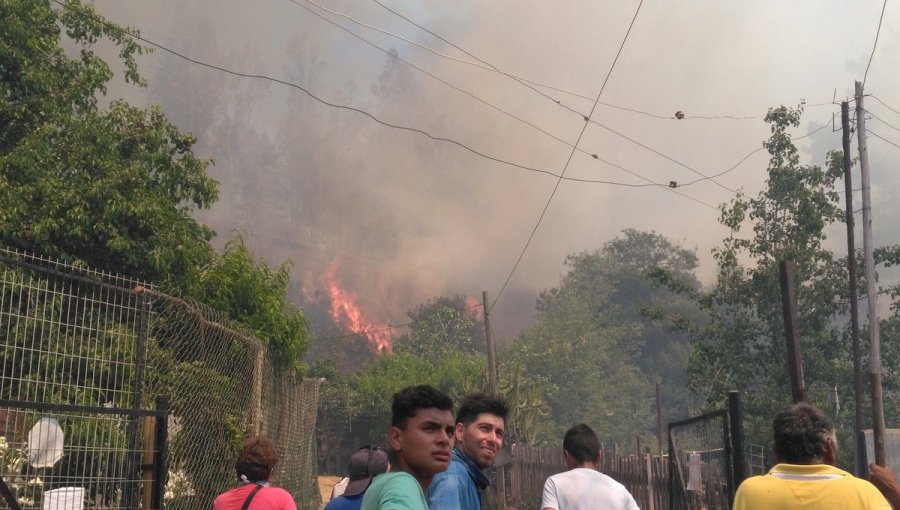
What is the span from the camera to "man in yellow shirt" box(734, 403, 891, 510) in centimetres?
340

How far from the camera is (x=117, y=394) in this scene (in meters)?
5.95

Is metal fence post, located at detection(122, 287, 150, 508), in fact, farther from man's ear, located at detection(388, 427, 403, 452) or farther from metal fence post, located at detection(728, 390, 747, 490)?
metal fence post, located at detection(728, 390, 747, 490)

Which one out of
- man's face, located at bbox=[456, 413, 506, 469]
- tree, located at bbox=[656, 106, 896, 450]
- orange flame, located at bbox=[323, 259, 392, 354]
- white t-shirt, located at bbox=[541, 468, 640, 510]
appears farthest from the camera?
orange flame, located at bbox=[323, 259, 392, 354]

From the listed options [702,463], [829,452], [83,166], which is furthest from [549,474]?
[829,452]

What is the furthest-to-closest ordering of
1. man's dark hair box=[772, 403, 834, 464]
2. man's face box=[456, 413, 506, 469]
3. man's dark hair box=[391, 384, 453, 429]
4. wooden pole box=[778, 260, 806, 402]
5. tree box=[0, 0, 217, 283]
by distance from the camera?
tree box=[0, 0, 217, 283]
wooden pole box=[778, 260, 806, 402]
man's face box=[456, 413, 506, 469]
man's dark hair box=[772, 403, 834, 464]
man's dark hair box=[391, 384, 453, 429]

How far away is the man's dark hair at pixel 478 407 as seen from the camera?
177 inches

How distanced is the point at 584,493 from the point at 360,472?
1.67m

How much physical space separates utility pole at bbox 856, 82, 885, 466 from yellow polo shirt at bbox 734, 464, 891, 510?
583 inches

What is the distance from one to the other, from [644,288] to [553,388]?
3290 cm

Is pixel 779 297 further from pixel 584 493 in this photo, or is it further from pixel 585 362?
pixel 585 362

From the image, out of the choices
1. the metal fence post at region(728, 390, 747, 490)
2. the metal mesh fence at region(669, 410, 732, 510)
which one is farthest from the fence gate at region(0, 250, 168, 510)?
the metal mesh fence at region(669, 410, 732, 510)

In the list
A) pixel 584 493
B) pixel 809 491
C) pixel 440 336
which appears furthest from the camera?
pixel 440 336

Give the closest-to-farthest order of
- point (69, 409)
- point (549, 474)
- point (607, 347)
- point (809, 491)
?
point (809, 491) < point (69, 409) < point (549, 474) < point (607, 347)

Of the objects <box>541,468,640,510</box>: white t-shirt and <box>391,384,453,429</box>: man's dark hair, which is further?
<box>541,468,640,510</box>: white t-shirt
